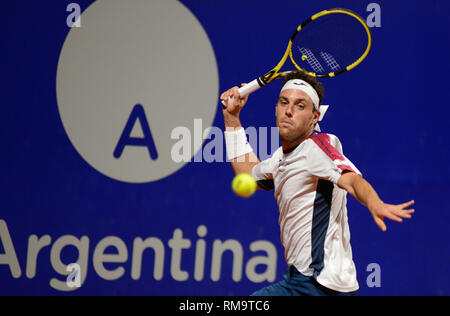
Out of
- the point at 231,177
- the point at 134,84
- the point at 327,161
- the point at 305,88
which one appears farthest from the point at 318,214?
the point at 134,84

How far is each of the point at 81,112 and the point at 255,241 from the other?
158 centimetres

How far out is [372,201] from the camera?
2.21 meters

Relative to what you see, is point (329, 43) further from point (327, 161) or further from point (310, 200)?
point (310, 200)

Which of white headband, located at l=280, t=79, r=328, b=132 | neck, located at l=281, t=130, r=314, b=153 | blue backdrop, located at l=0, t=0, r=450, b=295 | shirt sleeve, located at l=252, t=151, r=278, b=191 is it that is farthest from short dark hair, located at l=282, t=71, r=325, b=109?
blue backdrop, located at l=0, t=0, r=450, b=295

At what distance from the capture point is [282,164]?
8.89 feet

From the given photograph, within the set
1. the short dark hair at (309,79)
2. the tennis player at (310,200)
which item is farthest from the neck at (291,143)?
the short dark hair at (309,79)

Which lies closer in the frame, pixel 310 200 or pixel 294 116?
pixel 310 200

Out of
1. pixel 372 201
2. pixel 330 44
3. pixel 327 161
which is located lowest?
pixel 372 201

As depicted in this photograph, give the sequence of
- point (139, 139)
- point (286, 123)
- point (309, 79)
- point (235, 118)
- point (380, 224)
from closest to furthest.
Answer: point (380, 224), point (286, 123), point (309, 79), point (235, 118), point (139, 139)

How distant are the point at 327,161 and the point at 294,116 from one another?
32cm

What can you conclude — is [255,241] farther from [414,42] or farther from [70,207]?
[414,42]

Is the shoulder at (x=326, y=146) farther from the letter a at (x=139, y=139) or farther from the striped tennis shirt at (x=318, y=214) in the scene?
the letter a at (x=139, y=139)

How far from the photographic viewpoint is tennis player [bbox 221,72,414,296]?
2.53m

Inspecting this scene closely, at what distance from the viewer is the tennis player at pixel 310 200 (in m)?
2.53
